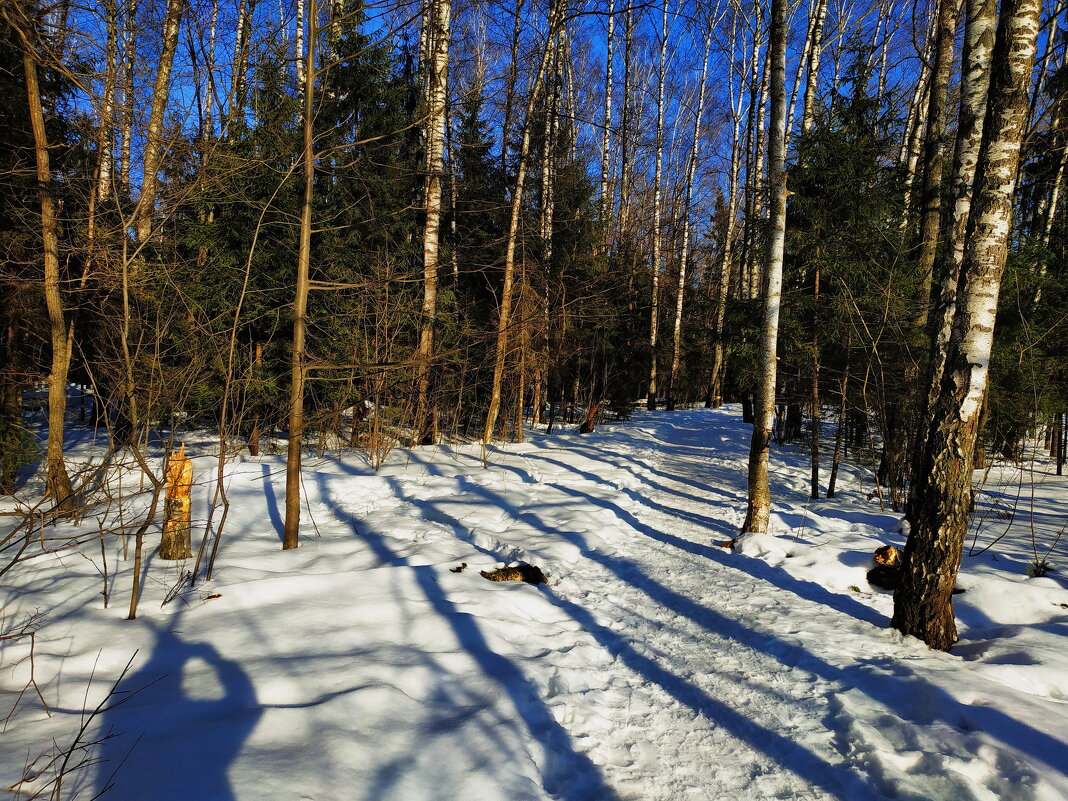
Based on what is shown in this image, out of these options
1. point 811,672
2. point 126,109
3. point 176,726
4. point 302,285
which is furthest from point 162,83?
point 811,672

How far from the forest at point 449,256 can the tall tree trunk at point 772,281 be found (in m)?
0.04

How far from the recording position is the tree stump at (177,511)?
15.4ft

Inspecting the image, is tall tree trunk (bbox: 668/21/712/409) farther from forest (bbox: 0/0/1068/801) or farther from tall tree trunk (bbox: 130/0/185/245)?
tall tree trunk (bbox: 130/0/185/245)

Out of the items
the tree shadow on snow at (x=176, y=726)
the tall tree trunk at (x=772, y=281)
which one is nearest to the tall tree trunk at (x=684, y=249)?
the tall tree trunk at (x=772, y=281)

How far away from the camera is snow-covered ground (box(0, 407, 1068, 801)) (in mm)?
2426

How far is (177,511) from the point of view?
4953 mm

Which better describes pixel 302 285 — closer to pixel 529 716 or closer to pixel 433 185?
pixel 529 716

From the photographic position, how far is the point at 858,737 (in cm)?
286

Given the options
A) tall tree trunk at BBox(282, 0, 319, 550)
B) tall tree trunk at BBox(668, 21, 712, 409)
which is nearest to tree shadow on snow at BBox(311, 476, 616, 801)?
tall tree trunk at BBox(282, 0, 319, 550)

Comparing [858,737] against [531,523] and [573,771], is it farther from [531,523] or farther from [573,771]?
[531,523]

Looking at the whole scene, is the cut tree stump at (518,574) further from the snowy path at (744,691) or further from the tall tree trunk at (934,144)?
the tall tree trunk at (934,144)

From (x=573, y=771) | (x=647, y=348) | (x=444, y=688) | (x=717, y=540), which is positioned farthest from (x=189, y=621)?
(x=647, y=348)

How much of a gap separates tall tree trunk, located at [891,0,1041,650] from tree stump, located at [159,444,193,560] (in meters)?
6.04

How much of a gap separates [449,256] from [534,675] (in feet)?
40.2
